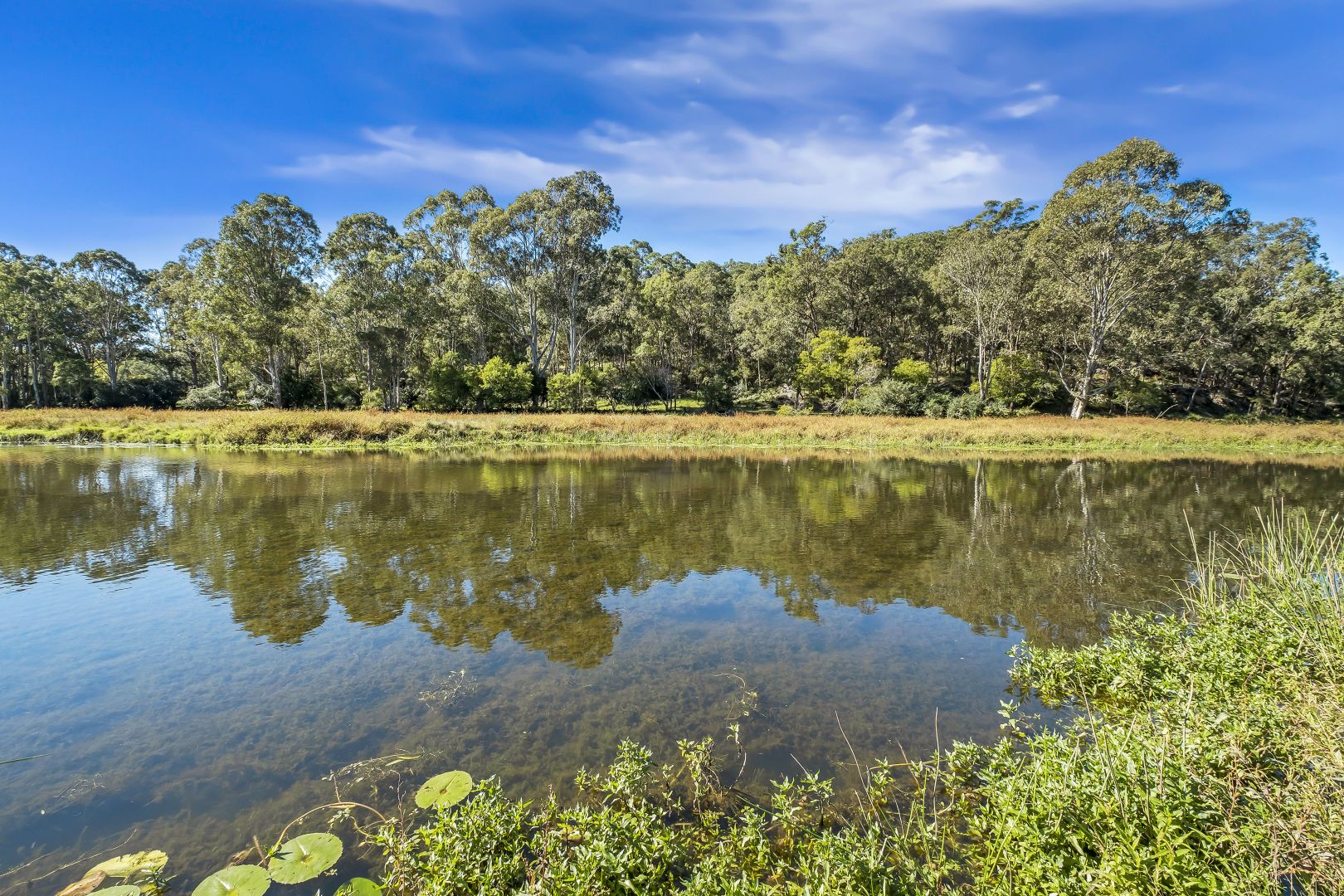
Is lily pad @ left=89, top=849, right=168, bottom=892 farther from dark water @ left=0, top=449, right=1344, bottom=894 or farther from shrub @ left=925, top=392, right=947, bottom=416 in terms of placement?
shrub @ left=925, top=392, right=947, bottom=416

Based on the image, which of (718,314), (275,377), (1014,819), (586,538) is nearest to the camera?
(1014,819)

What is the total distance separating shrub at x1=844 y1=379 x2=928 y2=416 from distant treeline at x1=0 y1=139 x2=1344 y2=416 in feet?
0.50

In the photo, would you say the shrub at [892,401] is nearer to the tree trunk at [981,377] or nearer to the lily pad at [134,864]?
the tree trunk at [981,377]

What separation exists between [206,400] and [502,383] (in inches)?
1012

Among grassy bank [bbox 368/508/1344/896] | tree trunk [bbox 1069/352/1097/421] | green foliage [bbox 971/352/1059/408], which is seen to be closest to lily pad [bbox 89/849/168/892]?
grassy bank [bbox 368/508/1344/896]

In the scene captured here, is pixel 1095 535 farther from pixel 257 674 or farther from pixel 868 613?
pixel 257 674

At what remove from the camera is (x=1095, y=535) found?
41.1 ft

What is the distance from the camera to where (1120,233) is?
121 feet

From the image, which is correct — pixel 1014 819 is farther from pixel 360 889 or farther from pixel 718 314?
pixel 718 314

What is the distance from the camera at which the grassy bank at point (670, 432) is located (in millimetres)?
31703

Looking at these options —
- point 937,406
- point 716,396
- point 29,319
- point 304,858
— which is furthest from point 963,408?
point 29,319

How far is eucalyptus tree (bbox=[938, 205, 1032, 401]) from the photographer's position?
44.3 meters

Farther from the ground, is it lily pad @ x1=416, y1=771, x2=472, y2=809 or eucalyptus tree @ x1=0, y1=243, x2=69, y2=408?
eucalyptus tree @ x1=0, y1=243, x2=69, y2=408

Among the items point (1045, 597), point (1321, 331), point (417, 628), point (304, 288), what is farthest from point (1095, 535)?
point (304, 288)
